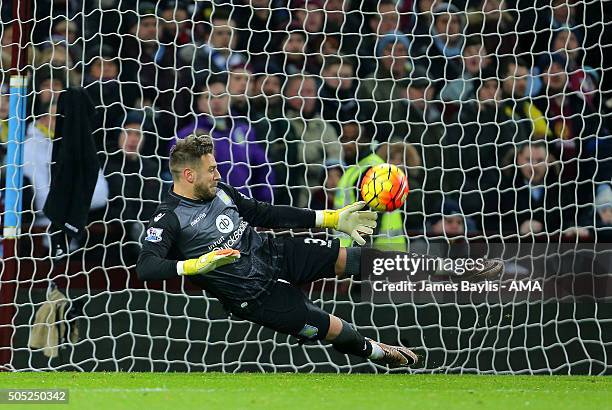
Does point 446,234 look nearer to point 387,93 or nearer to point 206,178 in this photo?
point 387,93

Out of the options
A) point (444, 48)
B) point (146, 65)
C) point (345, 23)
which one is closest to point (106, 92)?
point (146, 65)

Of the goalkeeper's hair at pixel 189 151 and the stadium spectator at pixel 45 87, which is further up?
the stadium spectator at pixel 45 87

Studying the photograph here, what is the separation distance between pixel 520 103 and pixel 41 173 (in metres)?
3.57

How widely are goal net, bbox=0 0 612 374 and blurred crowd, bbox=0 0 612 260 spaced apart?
0.02 meters

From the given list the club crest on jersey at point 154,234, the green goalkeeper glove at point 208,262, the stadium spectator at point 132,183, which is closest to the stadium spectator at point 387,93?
the stadium spectator at point 132,183

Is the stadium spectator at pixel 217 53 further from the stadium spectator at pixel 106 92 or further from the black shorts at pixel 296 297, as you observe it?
the black shorts at pixel 296 297

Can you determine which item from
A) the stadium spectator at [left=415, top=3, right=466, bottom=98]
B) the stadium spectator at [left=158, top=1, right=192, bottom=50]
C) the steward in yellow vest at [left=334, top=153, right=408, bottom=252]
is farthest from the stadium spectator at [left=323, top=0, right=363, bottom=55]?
the steward in yellow vest at [left=334, top=153, right=408, bottom=252]

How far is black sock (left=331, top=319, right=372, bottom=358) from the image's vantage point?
642 cm

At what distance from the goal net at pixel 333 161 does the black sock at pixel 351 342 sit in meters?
1.11

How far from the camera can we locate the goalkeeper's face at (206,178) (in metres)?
6.32

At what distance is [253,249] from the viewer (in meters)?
6.55

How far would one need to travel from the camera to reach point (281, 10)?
8.80 m

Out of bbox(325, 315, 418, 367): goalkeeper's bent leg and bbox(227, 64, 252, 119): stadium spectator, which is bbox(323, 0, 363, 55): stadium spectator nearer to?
bbox(227, 64, 252, 119): stadium spectator

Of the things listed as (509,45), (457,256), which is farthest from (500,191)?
(509,45)
